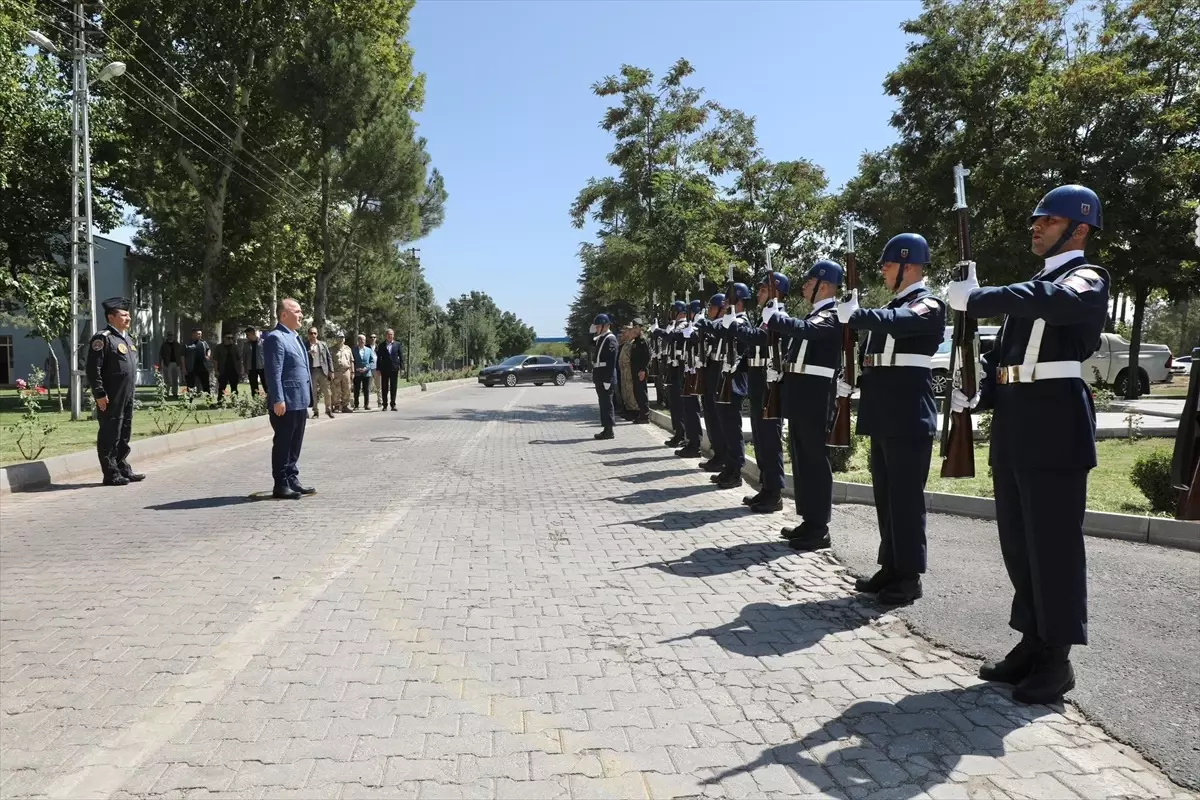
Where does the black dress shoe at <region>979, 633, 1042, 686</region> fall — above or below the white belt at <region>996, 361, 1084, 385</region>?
below

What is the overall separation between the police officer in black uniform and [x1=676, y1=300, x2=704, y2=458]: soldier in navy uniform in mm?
6798

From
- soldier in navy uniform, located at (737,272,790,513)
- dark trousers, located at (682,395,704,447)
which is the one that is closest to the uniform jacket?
dark trousers, located at (682,395,704,447)

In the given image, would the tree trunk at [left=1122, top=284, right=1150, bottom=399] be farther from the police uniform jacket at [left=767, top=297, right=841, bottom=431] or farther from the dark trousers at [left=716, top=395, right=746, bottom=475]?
the police uniform jacket at [left=767, top=297, right=841, bottom=431]

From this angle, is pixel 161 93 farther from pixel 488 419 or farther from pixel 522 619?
pixel 522 619

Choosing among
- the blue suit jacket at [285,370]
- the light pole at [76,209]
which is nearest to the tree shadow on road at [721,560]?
the blue suit jacket at [285,370]

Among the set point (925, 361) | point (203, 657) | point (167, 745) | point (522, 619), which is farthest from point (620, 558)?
point (167, 745)

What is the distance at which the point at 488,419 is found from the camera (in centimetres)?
2020

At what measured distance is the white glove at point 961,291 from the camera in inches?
148

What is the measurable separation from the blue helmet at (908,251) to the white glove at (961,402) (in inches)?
40.0

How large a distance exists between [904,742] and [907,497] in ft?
6.65

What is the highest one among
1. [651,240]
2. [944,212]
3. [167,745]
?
[944,212]

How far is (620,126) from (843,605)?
17.6 meters

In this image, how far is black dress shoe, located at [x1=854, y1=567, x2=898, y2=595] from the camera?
5.21m

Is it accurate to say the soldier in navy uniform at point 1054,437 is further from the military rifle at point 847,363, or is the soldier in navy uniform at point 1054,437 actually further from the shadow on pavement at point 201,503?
the shadow on pavement at point 201,503
